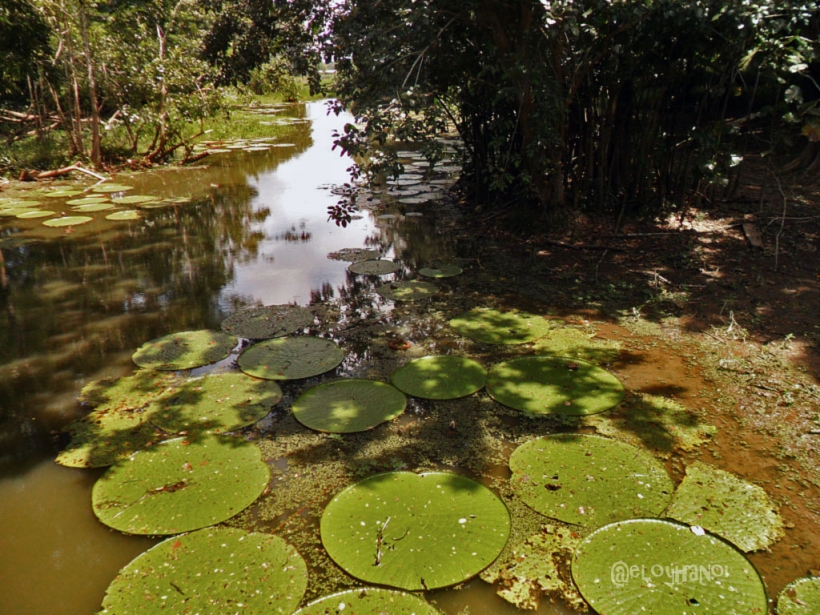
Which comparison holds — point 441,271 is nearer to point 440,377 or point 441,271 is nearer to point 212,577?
point 440,377

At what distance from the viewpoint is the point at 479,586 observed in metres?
1.66

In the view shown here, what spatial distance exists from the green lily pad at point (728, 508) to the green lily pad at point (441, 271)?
2709 mm

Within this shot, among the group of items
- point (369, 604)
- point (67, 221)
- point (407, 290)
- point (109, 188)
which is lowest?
point (369, 604)

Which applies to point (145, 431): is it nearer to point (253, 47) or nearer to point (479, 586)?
point (479, 586)

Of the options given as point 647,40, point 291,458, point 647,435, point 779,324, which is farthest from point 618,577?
point 647,40

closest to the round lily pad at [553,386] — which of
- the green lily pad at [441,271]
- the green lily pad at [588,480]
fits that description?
the green lily pad at [588,480]

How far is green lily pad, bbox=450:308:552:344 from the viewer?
3.31 meters

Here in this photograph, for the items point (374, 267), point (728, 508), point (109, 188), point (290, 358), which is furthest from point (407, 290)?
point (109, 188)

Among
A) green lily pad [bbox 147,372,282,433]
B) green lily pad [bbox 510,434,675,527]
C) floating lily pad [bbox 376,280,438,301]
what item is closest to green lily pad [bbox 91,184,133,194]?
floating lily pad [bbox 376,280,438,301]

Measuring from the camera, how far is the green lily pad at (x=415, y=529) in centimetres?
167

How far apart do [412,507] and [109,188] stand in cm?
814

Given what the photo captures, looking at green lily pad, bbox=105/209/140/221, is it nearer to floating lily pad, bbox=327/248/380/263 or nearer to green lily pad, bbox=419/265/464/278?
floating lily pad, bbox=327/248/380/263

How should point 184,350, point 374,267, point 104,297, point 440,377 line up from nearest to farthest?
point 440,377 → point 184,350 → point 104,297 → point 374,267

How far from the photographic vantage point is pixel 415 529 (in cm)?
182
